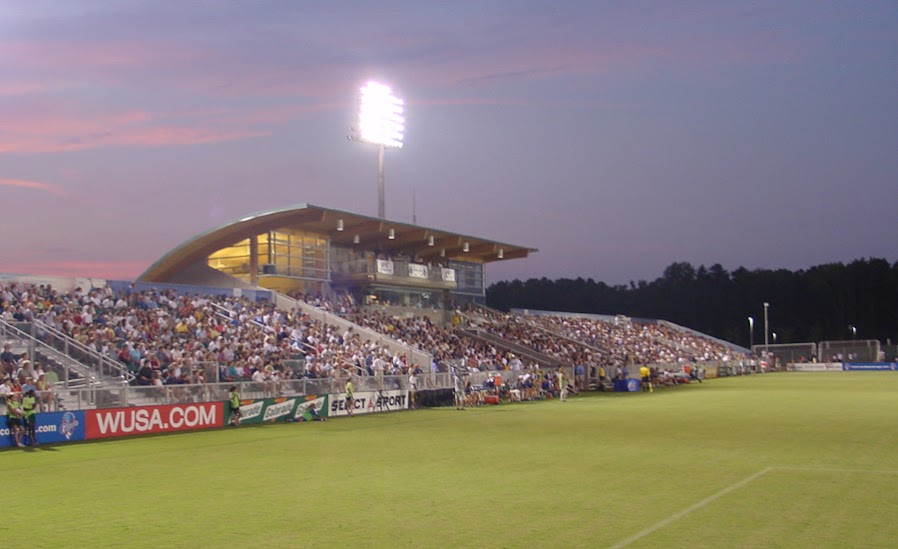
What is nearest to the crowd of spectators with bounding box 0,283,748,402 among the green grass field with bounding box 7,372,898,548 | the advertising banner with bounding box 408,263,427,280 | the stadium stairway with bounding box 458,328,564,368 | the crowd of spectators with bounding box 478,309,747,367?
the stadium stairway with bounding box 458,328,564,368

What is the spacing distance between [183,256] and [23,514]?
35866mm

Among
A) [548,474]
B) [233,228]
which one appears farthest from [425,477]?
[233,228]

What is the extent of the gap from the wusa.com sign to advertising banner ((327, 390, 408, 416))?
17.4 feet

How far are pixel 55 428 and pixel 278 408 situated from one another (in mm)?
8272

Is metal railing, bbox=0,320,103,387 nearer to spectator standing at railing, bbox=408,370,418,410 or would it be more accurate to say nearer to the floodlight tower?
spectator standing at railing, bbox=408,370,418,410

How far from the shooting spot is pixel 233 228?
46.3m

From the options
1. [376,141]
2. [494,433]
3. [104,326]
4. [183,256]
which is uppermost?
[376,141]

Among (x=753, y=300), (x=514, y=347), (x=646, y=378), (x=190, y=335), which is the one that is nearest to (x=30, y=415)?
(x=190, y=335)

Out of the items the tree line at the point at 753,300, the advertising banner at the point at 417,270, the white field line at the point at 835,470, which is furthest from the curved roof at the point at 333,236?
the tree line at the point at 753,300

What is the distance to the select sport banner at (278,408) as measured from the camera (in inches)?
1146

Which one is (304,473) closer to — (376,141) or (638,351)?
(376,141)

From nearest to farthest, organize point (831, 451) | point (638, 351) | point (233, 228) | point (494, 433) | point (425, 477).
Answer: point (425, 477) < point (831, 451) < point (494, 433) < point (233, 228) < point (638, 351)

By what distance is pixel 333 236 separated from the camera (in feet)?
175

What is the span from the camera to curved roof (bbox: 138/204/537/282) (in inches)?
1837
